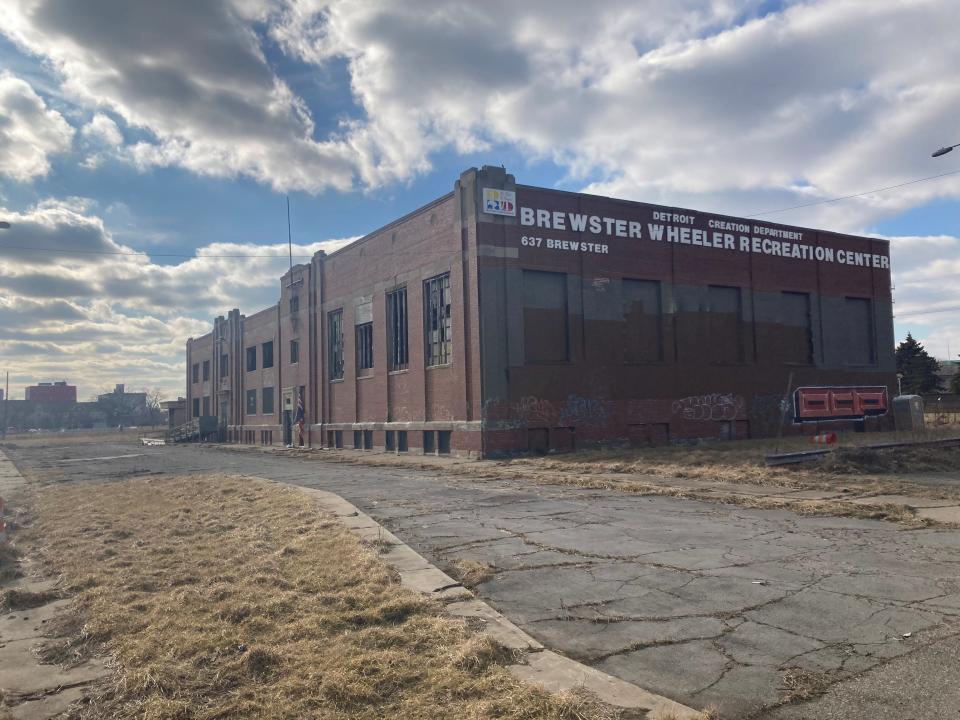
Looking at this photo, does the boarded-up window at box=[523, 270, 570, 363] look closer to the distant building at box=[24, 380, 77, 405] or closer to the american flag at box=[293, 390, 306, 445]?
the american flag at box=[293, 390, 306, 445]

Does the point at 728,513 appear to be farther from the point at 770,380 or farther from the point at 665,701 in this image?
the point at 770,380

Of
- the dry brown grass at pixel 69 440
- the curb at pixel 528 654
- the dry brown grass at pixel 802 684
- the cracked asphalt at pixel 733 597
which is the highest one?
the curb at pixel 528 654

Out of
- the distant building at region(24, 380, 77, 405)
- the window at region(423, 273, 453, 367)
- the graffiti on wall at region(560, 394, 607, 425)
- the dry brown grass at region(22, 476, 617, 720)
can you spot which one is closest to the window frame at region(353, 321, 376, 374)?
the window at region(423, 273, 453, 367)

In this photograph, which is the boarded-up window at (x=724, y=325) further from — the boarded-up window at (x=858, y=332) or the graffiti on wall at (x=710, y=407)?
the boarded-up window at (x=858, y=332)

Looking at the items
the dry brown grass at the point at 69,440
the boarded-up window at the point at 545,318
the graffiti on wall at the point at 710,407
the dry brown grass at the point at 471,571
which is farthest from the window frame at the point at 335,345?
the dry brown grass at the point at 69,440

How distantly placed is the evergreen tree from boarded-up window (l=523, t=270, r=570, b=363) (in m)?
48.1

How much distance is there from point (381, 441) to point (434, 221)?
10.3 m

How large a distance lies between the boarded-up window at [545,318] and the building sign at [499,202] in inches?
89.0

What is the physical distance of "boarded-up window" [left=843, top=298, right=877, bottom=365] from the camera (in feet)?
112

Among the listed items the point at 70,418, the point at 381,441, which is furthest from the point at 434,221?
the point at 70,418

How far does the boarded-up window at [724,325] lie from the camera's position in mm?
29375

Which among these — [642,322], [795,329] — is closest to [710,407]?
[642,322]

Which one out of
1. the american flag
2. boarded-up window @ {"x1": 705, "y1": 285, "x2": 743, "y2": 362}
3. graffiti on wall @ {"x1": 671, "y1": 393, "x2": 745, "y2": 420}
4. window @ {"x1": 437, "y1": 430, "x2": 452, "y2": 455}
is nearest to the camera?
window @ {"x1": 437, "y1": 430, "x2": 452, "y2": 455}

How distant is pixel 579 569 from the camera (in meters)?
7.18
